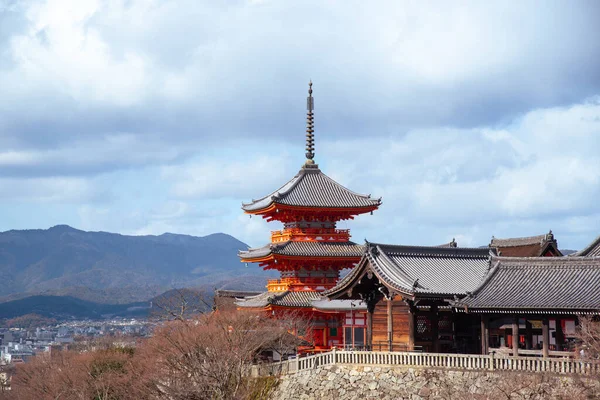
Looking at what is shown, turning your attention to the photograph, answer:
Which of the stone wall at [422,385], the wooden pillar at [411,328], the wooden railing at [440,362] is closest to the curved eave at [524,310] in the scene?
the wooden railing at [440,362]

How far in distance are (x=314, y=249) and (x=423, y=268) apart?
38.0 feet

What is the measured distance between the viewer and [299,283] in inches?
2336

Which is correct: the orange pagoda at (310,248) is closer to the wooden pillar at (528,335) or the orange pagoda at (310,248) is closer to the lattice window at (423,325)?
the lattice window at (423,325)

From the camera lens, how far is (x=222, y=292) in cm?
6881

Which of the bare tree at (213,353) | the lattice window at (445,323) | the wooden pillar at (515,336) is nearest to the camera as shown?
the wooden pillar at (515,336)

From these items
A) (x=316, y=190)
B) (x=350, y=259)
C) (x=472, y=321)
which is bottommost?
(x=472, y=321)

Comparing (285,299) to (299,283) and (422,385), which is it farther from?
(422,385)

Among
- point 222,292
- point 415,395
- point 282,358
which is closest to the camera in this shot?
point 415,395

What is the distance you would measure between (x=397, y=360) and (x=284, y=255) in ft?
53.8

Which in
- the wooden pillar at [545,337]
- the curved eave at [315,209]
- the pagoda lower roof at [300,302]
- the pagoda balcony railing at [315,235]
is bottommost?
the wooden pillar at [545,337]

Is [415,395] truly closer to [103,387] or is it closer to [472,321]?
[472,321]

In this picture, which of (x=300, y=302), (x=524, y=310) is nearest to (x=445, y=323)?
(x=524, y=310)

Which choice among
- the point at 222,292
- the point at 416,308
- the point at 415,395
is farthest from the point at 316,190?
the point at 415,395

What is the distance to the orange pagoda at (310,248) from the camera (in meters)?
57.6
